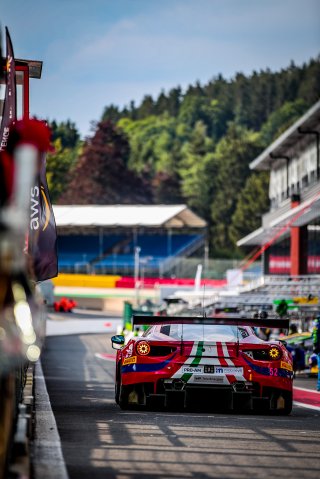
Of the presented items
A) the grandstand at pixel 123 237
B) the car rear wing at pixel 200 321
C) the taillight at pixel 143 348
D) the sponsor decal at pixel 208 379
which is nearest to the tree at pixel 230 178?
the grandstand at pixel 123 237

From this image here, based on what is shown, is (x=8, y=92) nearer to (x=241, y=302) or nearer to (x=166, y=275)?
(x=241, y=302)

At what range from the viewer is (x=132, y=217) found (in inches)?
4274

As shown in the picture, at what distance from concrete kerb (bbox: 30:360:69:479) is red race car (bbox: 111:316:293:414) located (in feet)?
3.40

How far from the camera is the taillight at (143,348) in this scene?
13.7m

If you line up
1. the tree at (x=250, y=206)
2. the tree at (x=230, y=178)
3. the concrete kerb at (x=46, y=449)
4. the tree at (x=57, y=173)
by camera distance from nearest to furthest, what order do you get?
1. the concrete kerb at (x=46, y=449)
2. the tree at (x=250, y=206)
3. the tree at (x=230, y=178)
4. the tree at (x=57, y=173)

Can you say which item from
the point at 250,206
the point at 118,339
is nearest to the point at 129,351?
the point at 118,339

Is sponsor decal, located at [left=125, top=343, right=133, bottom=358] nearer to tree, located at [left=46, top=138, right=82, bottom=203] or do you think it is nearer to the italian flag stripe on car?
the italian flag stripe on car

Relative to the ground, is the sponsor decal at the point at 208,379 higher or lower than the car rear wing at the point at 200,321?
lower

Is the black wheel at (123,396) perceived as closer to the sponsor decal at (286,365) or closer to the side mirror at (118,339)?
the side mirror at (118,339)

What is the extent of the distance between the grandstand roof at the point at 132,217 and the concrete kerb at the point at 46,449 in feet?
304

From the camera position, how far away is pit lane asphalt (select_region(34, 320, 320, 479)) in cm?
852

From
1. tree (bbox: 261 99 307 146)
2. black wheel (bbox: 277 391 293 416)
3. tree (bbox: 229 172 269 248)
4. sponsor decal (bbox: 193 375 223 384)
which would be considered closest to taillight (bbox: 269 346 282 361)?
black wheel (bbox: 277 391 293 416)

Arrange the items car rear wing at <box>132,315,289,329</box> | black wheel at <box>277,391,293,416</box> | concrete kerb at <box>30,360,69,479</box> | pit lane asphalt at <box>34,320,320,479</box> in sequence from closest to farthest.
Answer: concrete kerb at <box>30,360,69,479</box>
pit lane asphalt at <box>34,320,320,479</box>
black wheel at <box>277,391,293,416</box>
car rear wing at <box>132,315,289,329</box>

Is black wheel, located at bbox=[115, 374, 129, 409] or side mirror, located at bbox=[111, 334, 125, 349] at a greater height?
side mirror, located at bbox=[111, 334, 125, 349]
